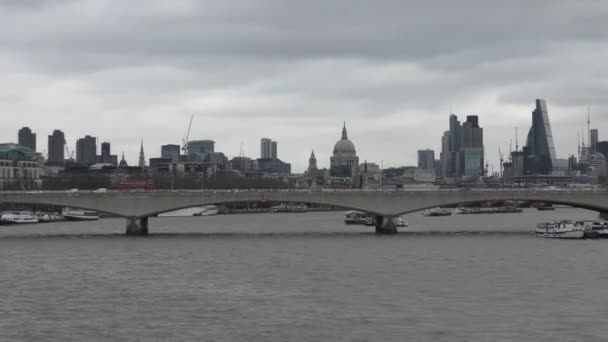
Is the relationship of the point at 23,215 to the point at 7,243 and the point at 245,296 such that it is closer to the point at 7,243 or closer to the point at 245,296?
the point at 7,243

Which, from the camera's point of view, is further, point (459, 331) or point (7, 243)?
point (7, 243)

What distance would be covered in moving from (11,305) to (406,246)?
3740 centimetres

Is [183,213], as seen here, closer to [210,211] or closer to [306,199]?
[210,211]

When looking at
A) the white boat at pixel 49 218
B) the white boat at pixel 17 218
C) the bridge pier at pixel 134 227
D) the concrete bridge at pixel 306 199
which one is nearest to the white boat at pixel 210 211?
the white boat at pixel 49 218

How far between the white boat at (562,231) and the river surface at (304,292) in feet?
30.8

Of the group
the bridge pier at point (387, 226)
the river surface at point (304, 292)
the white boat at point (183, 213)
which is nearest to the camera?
the river surface at point (304, 292)

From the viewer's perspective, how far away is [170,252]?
228 feet

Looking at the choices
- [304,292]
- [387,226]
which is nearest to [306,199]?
[387,226]

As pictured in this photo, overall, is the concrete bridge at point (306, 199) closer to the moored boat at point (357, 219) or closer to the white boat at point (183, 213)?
the moored boat at point (357, 219)

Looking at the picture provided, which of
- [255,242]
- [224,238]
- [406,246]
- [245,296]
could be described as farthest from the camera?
[224,238]

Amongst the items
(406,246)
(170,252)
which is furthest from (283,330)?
(406,246)

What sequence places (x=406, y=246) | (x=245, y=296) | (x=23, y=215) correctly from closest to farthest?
1. (x=245, y=296)
2. (x=406, y=246)
3. (x=23, y=215)

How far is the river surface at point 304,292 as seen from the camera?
38031 mm

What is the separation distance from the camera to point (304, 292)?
4766cm
